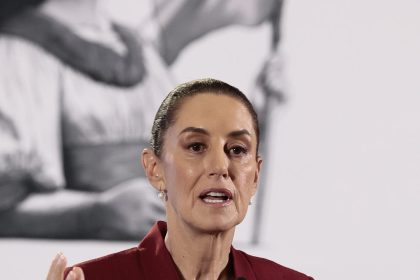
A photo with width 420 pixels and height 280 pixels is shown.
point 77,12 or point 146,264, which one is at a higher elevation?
point 77,12

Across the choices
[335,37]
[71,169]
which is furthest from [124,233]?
[335,37]

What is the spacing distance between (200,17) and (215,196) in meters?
1.40

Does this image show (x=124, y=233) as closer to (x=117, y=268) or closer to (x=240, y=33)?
(x=240, y=33)

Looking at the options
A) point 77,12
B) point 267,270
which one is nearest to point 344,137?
point 77,12

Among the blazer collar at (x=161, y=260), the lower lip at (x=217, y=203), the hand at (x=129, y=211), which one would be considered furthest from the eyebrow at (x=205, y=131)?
the hand at (x=129, y=211)

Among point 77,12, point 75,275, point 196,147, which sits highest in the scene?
point 77,12

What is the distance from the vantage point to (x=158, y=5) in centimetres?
246

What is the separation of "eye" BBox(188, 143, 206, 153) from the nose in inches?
1.1

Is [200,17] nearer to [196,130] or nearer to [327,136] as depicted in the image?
[327,136]

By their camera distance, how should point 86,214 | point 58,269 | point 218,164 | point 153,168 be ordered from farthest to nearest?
1. point 86,214
2. point 153,168
3. point 218,164
4. point 58,269

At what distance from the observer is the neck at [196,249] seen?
1.22 m

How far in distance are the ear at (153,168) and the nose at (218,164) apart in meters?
0.13

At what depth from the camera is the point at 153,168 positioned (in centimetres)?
126

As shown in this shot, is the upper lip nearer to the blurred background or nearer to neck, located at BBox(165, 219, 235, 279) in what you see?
neck, located at BBox(165, 219, 235, 279)
